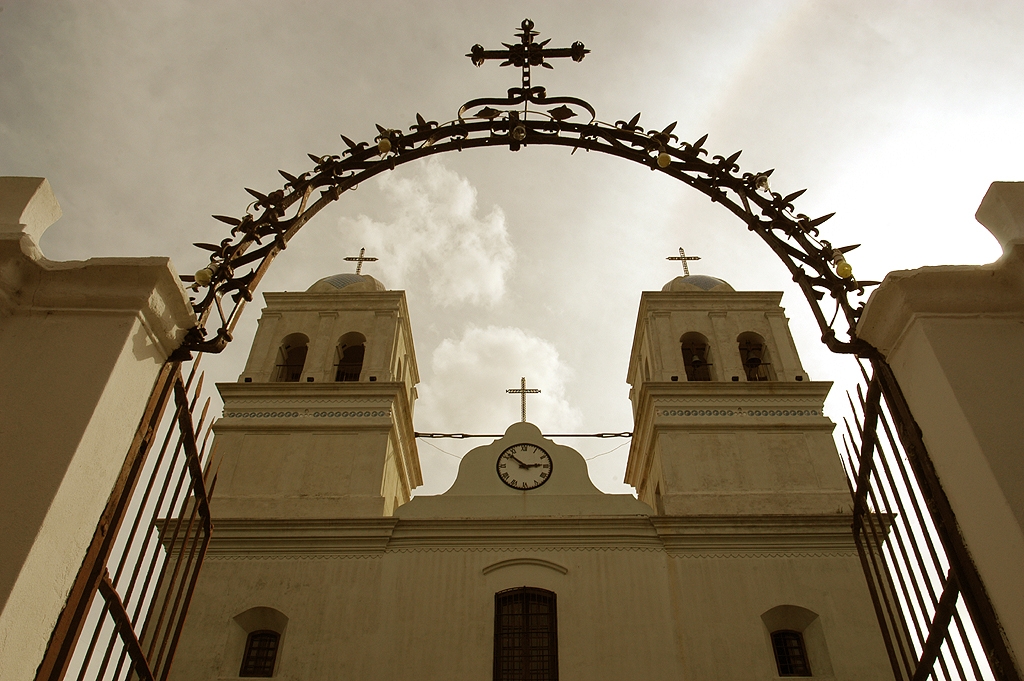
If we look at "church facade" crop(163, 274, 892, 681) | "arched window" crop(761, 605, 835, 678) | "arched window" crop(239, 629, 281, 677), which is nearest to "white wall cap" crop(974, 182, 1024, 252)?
"church facade" crop(163, 274, 892, 681)

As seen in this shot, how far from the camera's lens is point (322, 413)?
14.0 metres

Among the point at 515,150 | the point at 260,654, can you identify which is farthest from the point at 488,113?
the point at 260,654

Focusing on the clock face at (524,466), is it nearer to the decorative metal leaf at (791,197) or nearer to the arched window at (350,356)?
the arched window at (350,356)

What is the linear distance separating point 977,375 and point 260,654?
10.6m

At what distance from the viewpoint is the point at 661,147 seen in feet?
16.3

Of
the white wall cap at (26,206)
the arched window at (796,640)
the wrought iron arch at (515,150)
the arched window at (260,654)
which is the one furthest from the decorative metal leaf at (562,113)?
the arched window at (260,654)

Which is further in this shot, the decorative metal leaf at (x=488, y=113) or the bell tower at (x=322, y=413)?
the bell tower at (x=322, y=413)

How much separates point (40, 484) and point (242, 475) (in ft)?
35.7

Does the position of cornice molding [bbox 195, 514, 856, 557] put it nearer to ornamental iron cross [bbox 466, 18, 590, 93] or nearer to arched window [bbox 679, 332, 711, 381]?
arched window [bbox 679, 332, 711, 381]

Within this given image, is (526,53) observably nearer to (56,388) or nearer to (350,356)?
(56,388)

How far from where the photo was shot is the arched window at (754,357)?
1521 centimetres

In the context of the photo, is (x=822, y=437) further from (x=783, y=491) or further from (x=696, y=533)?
(x=696, y=533)

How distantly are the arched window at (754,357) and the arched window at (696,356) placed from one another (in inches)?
24.6

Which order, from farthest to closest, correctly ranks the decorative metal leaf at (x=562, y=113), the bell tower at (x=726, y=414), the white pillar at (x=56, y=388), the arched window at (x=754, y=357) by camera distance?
the arched window at (x=754, y=357), the bell tower at (x=726, y=414), the decorative metal leaf at (x=562, y=113), the white pillar at (x=56, y=388)
